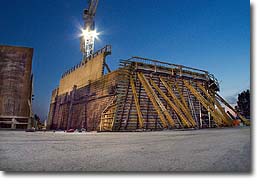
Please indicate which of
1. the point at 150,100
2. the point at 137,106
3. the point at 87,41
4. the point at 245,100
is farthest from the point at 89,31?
the point at 245,100

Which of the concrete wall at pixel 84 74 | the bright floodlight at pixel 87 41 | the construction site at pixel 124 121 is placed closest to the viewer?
the construction site at pixel 124 121

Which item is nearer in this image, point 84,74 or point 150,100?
point 150,100

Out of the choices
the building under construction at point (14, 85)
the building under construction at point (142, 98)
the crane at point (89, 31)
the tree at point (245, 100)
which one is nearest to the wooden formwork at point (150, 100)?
the building under construction at point (142, 98)

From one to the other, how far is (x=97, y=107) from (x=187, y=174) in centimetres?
696

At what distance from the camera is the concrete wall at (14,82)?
421 centimetres

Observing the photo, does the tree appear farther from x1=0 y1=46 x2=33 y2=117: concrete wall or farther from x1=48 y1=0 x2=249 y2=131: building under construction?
→ x1=0 y1=46 x2=33 y2=117: concrete wall

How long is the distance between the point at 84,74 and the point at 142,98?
13.9ft

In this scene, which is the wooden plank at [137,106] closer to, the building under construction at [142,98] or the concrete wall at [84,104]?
the building under construction at [142,98]

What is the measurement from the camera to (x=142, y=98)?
7594 mm

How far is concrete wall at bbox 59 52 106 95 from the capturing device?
9359 millimetres

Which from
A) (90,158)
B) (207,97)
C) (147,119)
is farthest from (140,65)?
(90,158)

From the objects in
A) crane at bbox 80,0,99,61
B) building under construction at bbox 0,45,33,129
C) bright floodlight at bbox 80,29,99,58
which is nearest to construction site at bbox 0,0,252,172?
building under construction at bbox 0,45,33,129

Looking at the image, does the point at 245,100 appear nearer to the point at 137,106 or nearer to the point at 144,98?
the point at 137,106

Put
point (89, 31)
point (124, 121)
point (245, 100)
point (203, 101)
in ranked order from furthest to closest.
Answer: point (89, 31) → point (203, 101) → point (124, 121) → point (245, 100)
